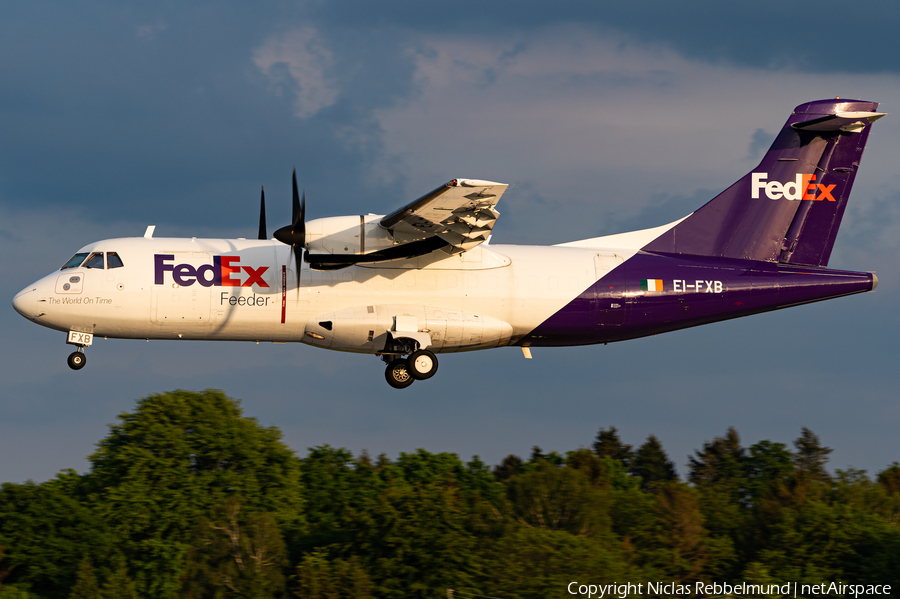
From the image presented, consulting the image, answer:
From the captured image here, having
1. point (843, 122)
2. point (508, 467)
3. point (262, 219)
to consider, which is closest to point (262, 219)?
point (262, 219)

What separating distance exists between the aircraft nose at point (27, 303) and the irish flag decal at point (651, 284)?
1435 cm

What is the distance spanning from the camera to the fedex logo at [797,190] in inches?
1017

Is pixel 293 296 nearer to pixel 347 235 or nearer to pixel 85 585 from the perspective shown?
→ pixel 347 235

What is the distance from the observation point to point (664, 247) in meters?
24.8

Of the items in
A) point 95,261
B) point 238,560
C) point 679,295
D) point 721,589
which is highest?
point 95,261

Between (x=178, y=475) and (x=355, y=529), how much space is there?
348 inches

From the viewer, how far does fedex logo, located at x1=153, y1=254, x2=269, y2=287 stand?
71.9ft

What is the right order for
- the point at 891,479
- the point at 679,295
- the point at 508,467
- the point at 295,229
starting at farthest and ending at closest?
1. the point at 508,467
2. the point at 891,479
3. the point at 679,295
4. the point at 295,229

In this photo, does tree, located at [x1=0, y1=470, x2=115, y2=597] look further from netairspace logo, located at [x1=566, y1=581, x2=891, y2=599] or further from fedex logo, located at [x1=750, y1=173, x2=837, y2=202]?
fedex logo, located at [x1=750, y1=173, x2=837, y2=202]

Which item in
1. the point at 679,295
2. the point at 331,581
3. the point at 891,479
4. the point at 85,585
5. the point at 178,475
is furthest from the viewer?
the point at 891,479

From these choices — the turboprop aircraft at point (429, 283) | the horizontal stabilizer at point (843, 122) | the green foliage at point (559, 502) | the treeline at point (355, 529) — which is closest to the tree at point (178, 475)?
the treeline at point (355, 529)

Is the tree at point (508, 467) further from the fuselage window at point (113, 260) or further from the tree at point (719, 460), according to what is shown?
the fuselage window at point (113, 260)

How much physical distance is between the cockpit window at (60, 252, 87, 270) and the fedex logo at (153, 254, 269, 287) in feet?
5.83

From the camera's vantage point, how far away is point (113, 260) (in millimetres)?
22109
